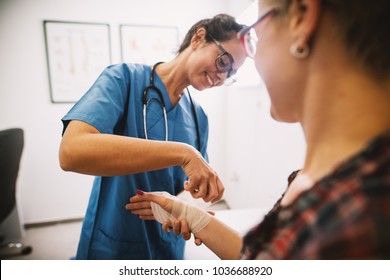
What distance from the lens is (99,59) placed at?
1.20 meters

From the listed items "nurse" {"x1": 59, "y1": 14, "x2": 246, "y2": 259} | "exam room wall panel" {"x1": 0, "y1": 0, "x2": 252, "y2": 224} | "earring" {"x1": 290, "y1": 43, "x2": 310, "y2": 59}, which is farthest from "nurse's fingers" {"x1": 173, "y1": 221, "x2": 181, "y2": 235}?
"exam room wall panel" {"x1": 0, "y1": 0, "x2": 252, "y2": 224}

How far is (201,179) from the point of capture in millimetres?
565

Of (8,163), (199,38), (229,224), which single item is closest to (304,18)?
(199,38)

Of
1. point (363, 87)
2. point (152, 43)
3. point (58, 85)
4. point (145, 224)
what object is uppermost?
point (152, 43)

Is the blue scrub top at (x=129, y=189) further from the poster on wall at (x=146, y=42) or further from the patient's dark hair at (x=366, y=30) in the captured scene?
the poster on wall at (x=146, y=42)

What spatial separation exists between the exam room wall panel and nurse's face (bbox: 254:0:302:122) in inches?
43.2

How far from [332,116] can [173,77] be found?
582 millimetres

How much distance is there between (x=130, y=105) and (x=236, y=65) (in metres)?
0.39

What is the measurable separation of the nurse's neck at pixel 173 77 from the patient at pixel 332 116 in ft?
1.36

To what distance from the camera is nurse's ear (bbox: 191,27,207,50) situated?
2.50ft

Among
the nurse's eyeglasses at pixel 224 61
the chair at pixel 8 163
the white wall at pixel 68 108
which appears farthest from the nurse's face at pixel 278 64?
the chair at pixel 8 163

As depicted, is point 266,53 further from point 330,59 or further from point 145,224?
point 145,224

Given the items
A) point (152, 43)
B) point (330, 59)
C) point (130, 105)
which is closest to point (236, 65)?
point (130, 105)

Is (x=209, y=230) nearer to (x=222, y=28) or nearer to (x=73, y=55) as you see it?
(x=222, y=28)
